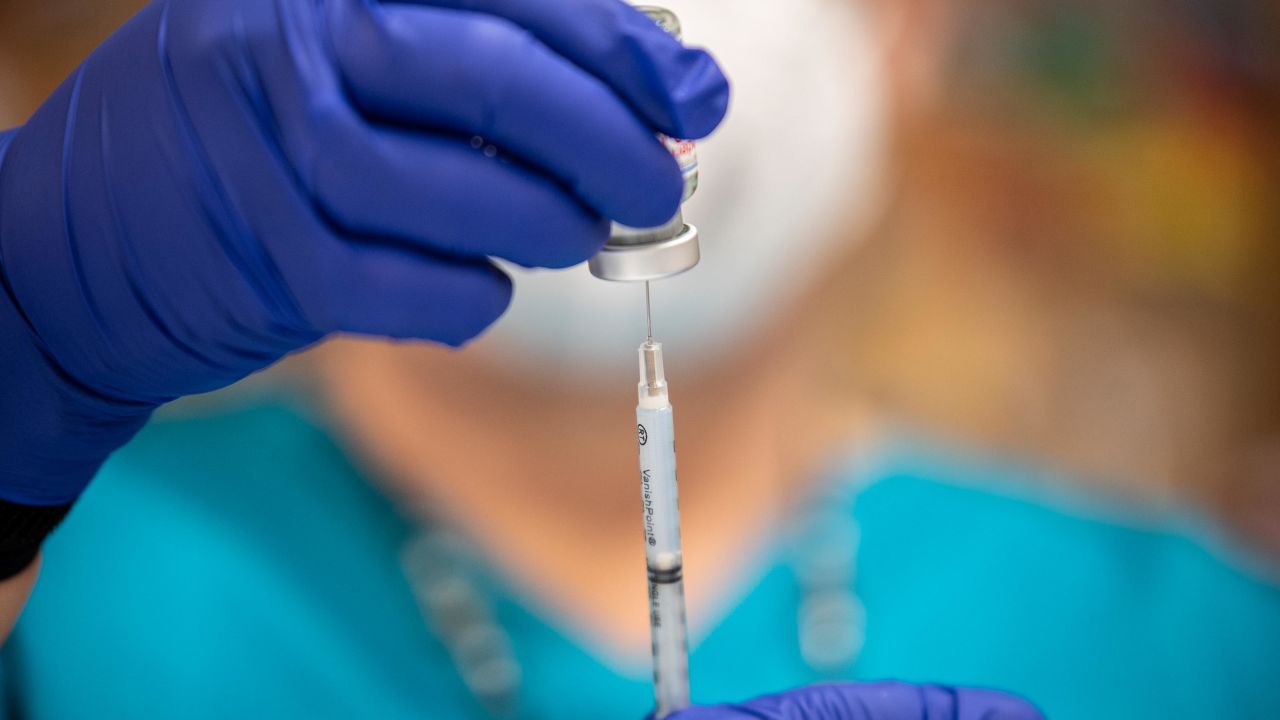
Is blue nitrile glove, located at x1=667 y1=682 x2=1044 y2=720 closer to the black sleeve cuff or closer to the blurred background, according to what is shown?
the blurred background

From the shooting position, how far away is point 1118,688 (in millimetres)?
1126

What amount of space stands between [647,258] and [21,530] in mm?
566

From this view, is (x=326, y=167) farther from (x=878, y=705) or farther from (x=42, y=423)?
(x=878, y=705)

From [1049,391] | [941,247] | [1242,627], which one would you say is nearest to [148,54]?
[941,247]

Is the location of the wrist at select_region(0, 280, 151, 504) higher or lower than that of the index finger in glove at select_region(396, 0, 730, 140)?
lower

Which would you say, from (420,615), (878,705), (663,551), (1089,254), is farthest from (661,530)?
(1089,254)

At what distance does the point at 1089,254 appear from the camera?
125 centimetres

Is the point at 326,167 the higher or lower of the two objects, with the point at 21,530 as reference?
higher

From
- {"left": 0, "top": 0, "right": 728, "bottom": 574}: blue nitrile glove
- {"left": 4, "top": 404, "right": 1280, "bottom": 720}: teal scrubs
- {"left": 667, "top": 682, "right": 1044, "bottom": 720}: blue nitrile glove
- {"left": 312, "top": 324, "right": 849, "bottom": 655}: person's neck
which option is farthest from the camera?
{"left": 312, "top": 324, "right": 849, "bottom": 655}: person's neck

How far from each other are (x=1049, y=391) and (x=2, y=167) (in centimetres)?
106

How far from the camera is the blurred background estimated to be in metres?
1.21

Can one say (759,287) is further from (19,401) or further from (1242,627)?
(19,401)

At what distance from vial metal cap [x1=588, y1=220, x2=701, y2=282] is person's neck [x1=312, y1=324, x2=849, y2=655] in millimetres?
472

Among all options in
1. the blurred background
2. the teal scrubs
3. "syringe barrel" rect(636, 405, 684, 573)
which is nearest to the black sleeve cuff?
the teal scrubs
